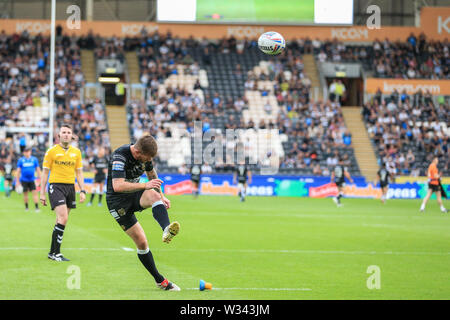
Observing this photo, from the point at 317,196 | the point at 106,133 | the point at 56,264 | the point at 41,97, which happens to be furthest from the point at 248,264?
the point at 41,97

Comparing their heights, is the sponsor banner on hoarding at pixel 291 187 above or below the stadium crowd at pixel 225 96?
below

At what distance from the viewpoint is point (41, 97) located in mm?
46156

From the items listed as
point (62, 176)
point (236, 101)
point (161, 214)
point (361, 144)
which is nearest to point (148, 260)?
point (161, 214)

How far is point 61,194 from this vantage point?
14.2 meters

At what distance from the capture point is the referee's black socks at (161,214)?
985 centimetres

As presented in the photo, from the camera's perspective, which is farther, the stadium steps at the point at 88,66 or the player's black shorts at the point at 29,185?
the stadium steps at the point at 88,66

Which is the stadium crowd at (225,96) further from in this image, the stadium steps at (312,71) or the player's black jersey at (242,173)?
the player's black jersey at (242,173)

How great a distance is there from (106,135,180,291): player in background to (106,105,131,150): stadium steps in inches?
1369

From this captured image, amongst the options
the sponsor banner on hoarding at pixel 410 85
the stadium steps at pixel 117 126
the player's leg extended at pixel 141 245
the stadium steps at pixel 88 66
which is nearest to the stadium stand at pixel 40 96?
the stadium steps at pixel 88 66

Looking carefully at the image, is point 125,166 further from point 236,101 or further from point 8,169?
point 236,101

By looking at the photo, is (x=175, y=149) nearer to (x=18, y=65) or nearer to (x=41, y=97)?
(x=41, y=97)

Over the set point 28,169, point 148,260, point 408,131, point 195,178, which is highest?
point 408,131

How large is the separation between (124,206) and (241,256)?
5247 millimetres

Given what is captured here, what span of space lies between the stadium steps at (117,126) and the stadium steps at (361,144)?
46.5 feet
